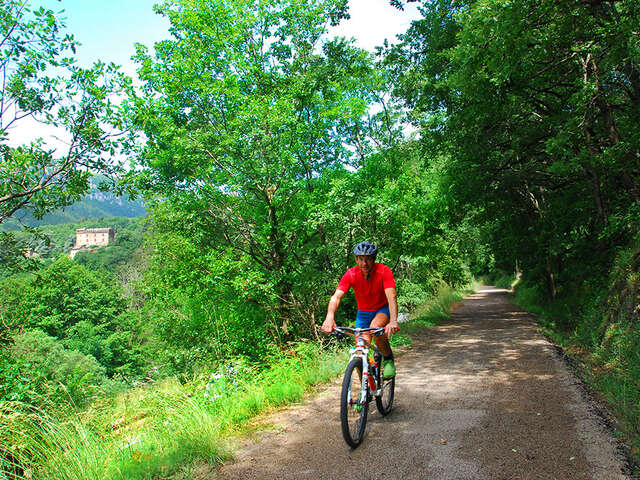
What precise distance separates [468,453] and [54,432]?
354 centimetres

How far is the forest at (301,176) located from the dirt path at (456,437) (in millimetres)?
604

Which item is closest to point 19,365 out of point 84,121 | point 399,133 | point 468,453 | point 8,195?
point 8,195

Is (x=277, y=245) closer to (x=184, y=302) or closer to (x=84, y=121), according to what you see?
(x=184, y=302)

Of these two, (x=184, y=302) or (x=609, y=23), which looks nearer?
(x=609, y=23)

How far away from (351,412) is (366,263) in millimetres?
1491

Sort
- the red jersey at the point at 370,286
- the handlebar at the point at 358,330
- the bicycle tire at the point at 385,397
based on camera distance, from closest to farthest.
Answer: the handlebar at the point at 358,330 → the red jersey at the point at 370,286 → the bicycle tire at the point at 385,397

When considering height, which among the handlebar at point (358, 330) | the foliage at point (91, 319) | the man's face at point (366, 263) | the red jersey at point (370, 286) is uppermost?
the man's face at point (366, 263)

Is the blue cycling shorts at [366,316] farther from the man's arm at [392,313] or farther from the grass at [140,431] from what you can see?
the grass at [140,431]

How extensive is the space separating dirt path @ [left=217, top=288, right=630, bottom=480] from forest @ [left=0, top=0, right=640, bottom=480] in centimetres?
60

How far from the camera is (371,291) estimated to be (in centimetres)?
469

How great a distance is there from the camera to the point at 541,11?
7367 mm

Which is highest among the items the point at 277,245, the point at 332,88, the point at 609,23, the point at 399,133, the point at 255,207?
the point at 399,133

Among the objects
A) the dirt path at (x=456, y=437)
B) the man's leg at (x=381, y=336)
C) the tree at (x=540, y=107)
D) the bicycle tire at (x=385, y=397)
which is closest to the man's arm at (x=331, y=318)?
the man's leg at (x=381, y=336)

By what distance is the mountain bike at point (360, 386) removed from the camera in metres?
3.89
